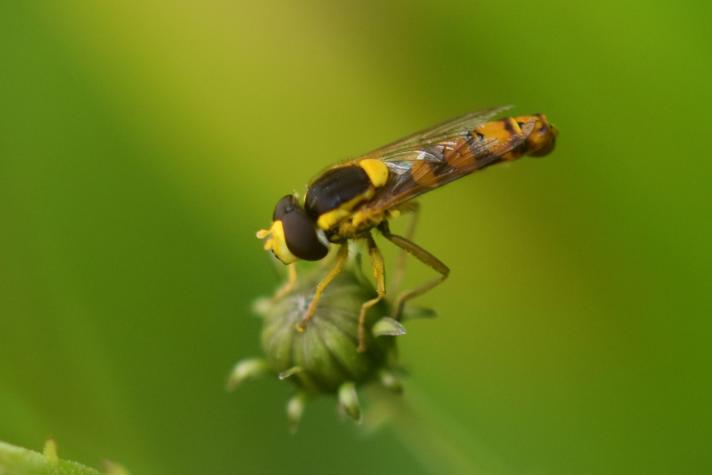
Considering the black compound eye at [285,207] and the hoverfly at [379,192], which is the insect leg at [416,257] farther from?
the black compound eye at [285,207]

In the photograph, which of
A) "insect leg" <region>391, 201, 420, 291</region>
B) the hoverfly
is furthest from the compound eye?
"insect leg" <region>391, 201, 420, 291</region>

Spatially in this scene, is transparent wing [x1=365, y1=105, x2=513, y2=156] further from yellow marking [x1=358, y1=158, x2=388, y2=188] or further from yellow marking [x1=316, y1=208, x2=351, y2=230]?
yellow marking [x1=316, y1=208, x2=351, y2=230]

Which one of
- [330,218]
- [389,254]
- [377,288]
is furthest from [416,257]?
[389,254]

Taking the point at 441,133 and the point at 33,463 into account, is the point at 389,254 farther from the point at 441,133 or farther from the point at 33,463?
the point at 33,463

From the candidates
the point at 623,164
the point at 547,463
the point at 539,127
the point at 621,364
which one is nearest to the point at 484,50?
the point at 623,164

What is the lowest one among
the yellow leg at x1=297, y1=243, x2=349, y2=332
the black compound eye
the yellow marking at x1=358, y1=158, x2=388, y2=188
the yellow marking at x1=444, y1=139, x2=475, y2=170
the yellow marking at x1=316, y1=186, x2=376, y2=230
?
the yellow leg at x1=297, y1=243, x2=349, y2=332

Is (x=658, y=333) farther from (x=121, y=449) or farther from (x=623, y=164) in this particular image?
(x=121, y=449)

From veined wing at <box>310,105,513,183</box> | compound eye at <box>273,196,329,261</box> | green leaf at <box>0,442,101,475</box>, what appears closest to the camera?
green leaf at <box>0,442,101,475</box>
